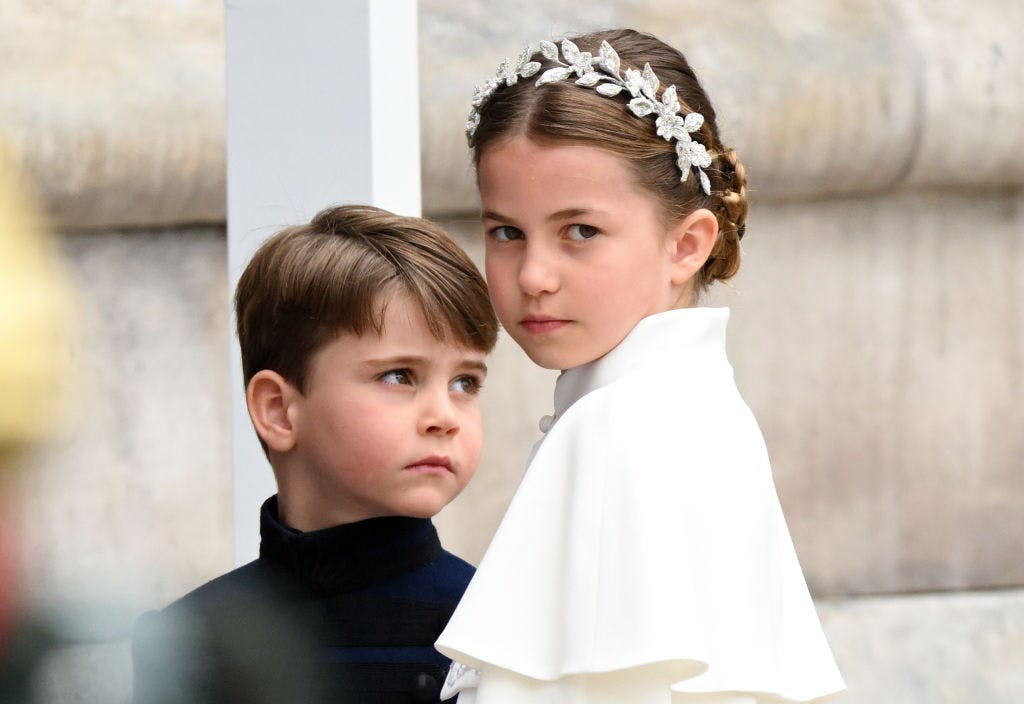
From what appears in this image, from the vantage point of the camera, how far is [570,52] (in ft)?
4.40

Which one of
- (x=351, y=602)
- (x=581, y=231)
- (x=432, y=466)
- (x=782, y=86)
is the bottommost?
(x=351, y=602)

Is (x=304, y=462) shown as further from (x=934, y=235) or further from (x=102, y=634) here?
(x=934, y=235)

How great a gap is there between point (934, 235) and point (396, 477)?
2.10m

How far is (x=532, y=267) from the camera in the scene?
4.15 feet

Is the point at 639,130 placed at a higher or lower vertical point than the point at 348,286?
higher

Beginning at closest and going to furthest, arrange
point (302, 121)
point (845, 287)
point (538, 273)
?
1. point (538, 273)
2. point (302, 121)
3. point (845, 287)

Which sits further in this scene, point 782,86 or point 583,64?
point 782,86

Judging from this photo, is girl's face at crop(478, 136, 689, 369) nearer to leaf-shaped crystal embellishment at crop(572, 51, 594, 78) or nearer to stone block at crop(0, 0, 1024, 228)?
leaf-shaped crystal embellishment at crop(572, 51, 594, 78)

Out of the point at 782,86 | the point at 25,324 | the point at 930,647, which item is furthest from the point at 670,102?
the point at 930,647

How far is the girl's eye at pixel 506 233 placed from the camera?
132 cm

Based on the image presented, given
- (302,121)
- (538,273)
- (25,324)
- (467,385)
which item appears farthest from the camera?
(302,121)

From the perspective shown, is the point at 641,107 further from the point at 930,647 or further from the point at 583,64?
the point at 930,647

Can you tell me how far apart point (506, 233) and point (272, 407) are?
0.89 ft

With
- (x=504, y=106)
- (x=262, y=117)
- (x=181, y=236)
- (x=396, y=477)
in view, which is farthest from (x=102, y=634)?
(x=181, y=236)
